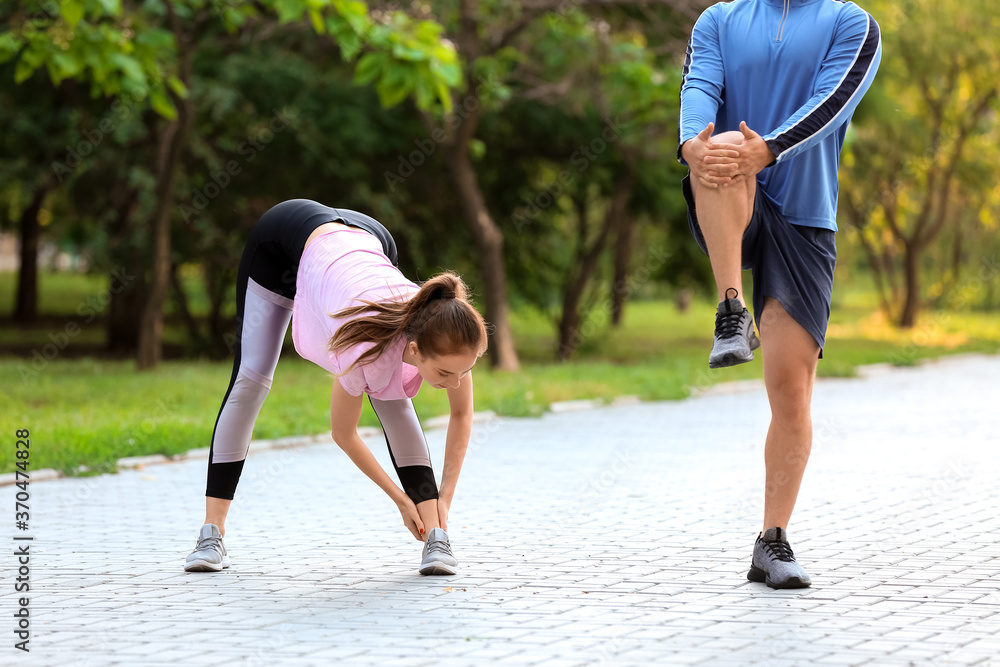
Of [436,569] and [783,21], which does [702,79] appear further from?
[436,569]

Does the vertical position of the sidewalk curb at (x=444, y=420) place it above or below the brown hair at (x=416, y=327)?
below

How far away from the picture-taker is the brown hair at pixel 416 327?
13.3 ft

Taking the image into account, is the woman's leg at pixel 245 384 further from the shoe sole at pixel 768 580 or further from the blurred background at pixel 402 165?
the blurred background at pixel 402 165

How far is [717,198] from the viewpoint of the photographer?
4.04 meters

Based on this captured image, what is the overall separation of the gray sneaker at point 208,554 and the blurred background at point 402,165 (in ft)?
13.0

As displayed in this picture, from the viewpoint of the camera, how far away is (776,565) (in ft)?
14.4

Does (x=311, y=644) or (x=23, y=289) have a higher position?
(x=311, y=644)

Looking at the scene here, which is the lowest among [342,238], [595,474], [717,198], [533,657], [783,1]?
[595,474]

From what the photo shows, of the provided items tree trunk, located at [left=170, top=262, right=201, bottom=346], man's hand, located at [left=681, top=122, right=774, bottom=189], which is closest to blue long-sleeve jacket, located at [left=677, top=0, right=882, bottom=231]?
man's hand, located at [left=681, top=122, right=774, bottom=189]

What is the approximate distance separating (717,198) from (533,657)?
164 centimetres

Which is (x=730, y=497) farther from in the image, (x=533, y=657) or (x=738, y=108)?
(x=533, y=657)

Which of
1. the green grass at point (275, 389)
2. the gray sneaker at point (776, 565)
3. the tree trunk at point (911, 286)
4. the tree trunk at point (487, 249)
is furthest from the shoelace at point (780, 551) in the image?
the tree trunk at point (911, 286)

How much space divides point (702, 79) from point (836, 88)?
0.50 m

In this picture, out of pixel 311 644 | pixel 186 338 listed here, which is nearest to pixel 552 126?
pixel 186 338
